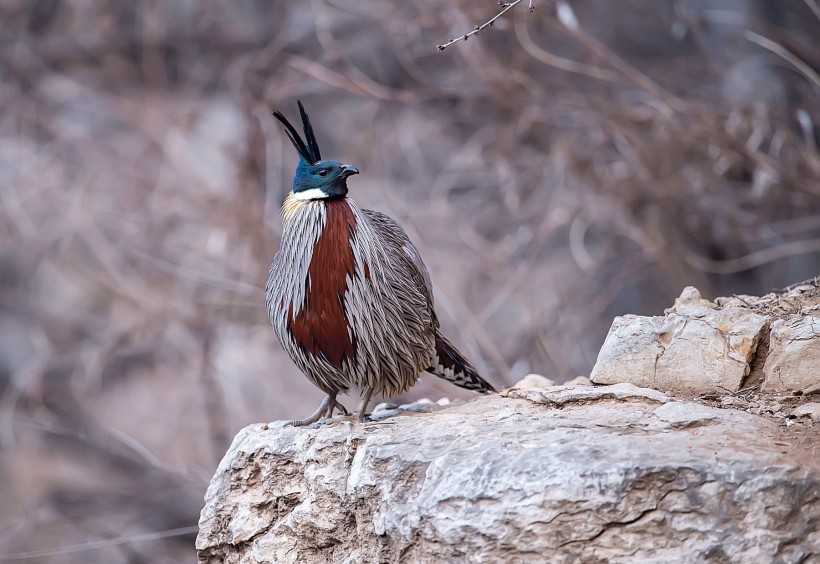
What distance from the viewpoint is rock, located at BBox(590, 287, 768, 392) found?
344cm

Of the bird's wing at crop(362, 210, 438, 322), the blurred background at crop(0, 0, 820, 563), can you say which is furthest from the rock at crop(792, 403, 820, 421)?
the blurred background at crop(0, 0, 820, 563)

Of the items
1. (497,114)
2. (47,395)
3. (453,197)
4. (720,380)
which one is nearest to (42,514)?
(47,395)

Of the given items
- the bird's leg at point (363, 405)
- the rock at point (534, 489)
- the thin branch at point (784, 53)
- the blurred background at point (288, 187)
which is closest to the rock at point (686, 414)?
the rock at point (534, 489)

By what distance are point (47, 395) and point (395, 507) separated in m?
5.71

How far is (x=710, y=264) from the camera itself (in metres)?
7.01

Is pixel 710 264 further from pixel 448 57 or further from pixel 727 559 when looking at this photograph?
pixel 727 559

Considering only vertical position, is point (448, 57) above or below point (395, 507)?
above

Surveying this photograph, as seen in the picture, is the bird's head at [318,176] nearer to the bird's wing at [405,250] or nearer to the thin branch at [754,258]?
the bird's wing at [405,250]

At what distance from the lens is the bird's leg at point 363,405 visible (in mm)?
3887

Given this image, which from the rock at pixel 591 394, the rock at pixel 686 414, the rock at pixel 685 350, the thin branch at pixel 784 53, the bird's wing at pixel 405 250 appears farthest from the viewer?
the thin branch at pixel 784 53

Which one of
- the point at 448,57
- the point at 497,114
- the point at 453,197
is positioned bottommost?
the point at 453,197

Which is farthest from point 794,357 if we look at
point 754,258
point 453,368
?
point 754,258

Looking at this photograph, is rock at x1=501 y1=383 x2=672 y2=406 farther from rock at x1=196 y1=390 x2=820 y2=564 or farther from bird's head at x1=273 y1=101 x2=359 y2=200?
bird's head at x1=273 y1=101 x2=359 y2=200

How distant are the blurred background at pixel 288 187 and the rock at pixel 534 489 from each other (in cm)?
284
